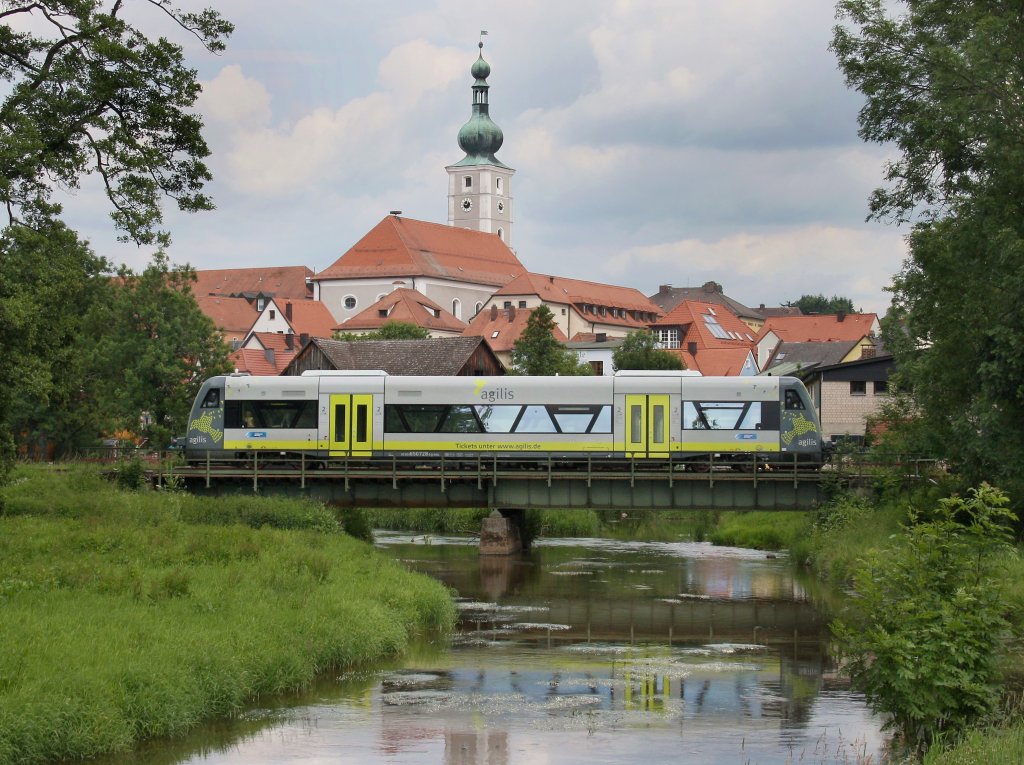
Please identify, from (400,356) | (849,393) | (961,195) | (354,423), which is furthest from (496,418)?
(400,356)

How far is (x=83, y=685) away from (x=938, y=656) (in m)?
9.75

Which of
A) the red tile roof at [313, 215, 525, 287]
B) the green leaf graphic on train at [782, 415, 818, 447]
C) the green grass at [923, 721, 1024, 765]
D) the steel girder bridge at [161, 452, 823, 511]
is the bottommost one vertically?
the green grass at [923, 721, 1024, 765]

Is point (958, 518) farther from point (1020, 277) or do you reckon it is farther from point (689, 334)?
point (689, 334)

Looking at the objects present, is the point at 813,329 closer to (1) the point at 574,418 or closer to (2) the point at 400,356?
(2) the point at 400,356

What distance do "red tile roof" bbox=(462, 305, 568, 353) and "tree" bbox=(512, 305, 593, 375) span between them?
33564mm

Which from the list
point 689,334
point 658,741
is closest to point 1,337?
point 658,741

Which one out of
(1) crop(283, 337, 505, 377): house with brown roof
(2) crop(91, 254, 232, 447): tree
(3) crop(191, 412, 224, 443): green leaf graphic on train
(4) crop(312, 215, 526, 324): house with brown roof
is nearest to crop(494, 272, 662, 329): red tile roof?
(4) crop(312, 215, 526, 324): house with brown roof

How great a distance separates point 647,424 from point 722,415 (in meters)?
2.10

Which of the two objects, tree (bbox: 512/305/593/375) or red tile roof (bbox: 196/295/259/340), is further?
red tile roof (bbox: 196/295/259/340)

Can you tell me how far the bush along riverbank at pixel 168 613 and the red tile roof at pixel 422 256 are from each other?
123 metres

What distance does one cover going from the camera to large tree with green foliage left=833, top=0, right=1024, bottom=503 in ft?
102

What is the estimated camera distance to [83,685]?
16625mm

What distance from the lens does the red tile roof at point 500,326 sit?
132375 mm

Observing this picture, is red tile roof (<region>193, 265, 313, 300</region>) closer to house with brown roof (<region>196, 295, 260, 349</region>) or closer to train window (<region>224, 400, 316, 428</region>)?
house with brown roof (<region>196, 295, 260, 349</region>)
